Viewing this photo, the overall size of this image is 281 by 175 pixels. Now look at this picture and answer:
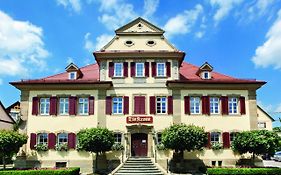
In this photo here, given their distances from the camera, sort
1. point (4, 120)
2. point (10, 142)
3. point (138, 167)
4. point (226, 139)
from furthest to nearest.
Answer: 1. point (4, 120)
2. point (226, 139)
3. point (10, 142)
4. point (138, 167)

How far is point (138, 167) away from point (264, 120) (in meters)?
34.8

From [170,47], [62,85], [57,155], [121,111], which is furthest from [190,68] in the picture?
[57,155]

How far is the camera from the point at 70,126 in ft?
86.7

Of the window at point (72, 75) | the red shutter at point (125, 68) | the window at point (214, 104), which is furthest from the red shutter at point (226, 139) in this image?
the window at point (72, 75)

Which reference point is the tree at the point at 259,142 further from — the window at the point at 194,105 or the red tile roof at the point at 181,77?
the red tile roof at the point at 181,77

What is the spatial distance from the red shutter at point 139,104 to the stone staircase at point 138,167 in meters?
3.84

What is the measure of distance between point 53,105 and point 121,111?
570 centimetres

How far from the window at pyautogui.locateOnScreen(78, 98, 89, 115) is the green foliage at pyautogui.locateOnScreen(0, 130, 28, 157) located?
5.11m

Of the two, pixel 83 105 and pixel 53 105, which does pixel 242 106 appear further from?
pixel 53 105

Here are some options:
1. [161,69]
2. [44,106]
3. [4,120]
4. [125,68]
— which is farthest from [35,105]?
[4,120]

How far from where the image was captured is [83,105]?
26.9 metres

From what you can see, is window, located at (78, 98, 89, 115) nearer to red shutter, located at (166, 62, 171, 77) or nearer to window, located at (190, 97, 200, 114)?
red shutter, located at (166, 62, 171, 77)

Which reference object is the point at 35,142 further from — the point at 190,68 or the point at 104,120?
the point at 190,68

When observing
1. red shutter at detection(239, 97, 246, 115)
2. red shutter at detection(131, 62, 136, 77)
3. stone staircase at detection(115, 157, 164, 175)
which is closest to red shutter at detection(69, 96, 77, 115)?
red shutter at detection(131, 62, 136, 77)
